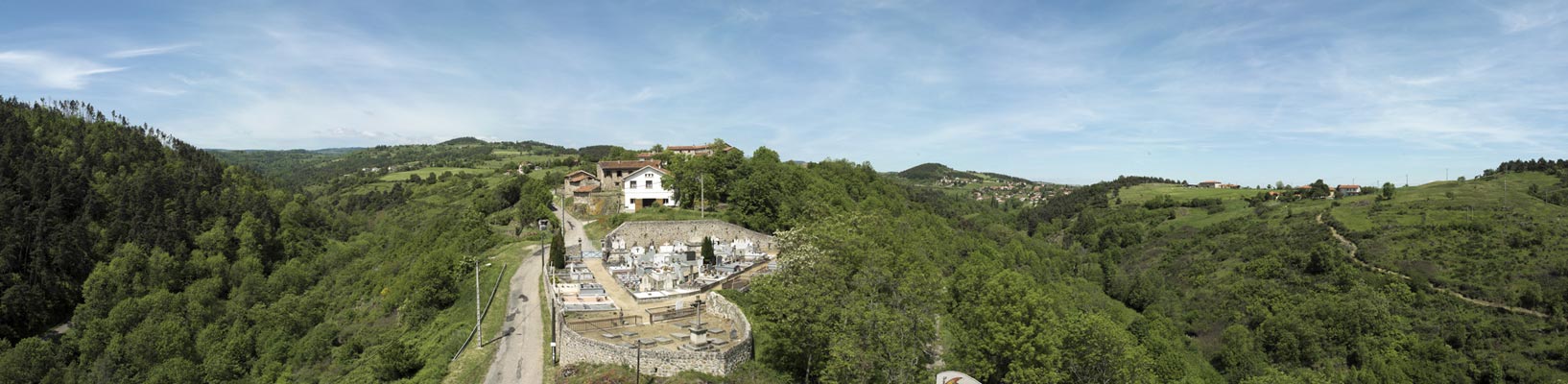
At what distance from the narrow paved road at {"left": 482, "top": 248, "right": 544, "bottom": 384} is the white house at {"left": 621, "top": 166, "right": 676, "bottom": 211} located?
71.2 ft

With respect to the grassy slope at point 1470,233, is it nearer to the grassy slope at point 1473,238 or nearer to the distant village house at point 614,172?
the grassy slope at point 1473,238

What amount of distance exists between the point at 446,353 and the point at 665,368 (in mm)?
11984

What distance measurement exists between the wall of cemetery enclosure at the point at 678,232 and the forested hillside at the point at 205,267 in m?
8.29

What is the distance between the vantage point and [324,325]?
155ft

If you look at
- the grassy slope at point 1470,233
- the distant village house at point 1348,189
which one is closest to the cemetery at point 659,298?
the grassy slope at point 1470,233

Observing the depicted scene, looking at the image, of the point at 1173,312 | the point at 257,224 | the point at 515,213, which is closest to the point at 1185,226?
the point at 1173,312

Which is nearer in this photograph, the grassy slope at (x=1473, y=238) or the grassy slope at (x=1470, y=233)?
the grassy slope at (x=1473, y=238)

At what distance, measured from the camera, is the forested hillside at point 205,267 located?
41281 mm

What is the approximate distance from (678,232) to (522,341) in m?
24.4

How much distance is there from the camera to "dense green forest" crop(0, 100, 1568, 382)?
27484mm

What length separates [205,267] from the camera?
72.2 meters

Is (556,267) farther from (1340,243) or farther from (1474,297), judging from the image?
(1340,243)

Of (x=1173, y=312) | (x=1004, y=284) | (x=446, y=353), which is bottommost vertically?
(x=1173, y=312)

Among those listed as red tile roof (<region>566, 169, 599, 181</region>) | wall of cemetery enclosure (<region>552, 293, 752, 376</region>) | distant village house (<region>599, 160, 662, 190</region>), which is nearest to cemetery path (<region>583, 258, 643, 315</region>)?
wall of cemetery enclosure (<region>552, 293, 752, 376</region>)
